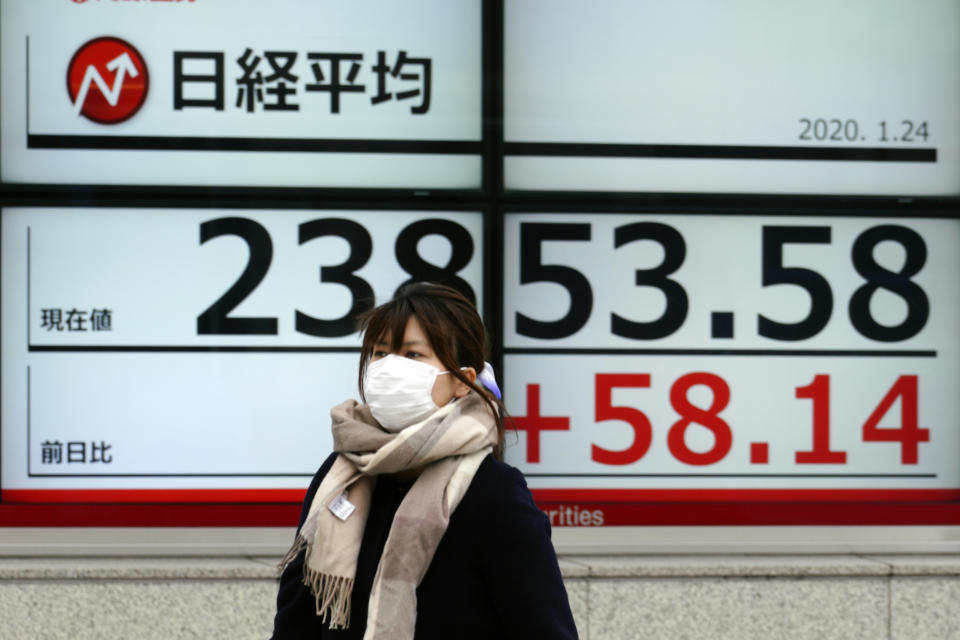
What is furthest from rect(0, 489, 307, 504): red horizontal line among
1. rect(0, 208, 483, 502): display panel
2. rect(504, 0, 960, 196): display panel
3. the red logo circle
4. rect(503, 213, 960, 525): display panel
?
rect(504, 0, 960, 196): display panel

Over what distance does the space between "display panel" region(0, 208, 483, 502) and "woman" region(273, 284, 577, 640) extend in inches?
97.9

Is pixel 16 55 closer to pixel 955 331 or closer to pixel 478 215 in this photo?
pixel 478 215

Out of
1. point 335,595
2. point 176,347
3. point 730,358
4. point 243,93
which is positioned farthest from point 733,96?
point 335,595

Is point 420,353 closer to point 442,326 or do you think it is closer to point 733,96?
point 442,326

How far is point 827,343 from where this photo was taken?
5.00 metres

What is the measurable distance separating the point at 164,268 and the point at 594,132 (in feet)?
6.93

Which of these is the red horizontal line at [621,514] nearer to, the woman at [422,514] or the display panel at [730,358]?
the display panel at [730,358]

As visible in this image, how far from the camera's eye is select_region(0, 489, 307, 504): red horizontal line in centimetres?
478

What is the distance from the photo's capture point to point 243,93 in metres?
4.86

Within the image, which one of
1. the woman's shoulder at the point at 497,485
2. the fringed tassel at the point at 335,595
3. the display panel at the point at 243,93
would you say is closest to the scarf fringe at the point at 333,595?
the fringed tassel at the point at 335,595

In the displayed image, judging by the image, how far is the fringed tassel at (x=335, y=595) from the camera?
215 centimetres

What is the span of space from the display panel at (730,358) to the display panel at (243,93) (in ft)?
2.18

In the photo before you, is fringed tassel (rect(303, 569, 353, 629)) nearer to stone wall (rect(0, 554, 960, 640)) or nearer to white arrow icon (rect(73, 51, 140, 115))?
stone wall (rect(0, 554, 960, 640))

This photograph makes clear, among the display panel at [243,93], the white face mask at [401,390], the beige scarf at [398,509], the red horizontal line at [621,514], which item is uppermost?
the display panel at [243,93]
